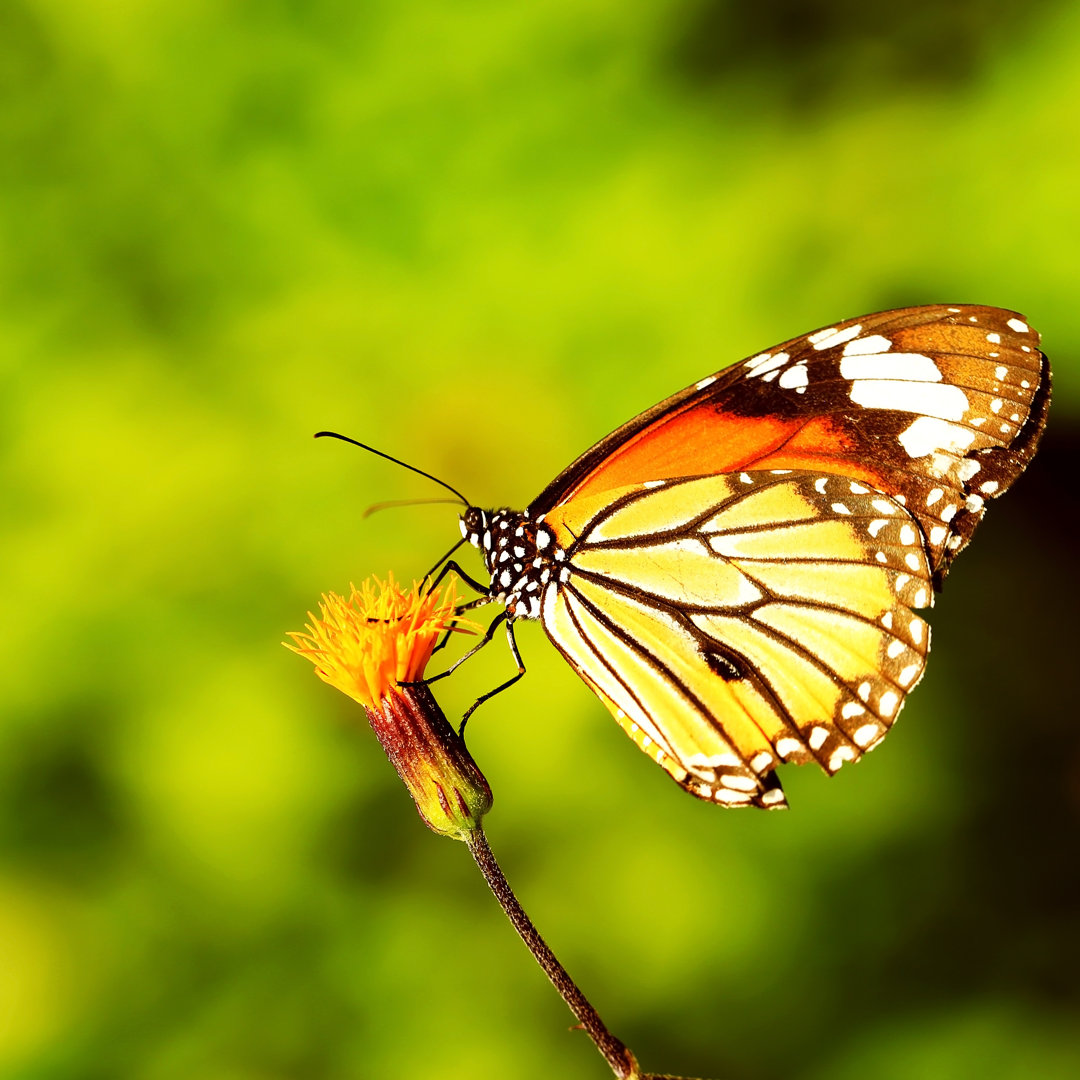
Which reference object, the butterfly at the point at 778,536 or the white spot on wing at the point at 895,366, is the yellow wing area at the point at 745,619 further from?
the white spot on wing at the point at 895,366

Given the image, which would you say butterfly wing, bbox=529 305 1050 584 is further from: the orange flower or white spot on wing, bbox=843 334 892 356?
the orange flower

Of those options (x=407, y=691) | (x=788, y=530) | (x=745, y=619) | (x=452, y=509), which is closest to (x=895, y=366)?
(x=788, y=530)

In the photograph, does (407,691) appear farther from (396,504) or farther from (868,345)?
(868,345)

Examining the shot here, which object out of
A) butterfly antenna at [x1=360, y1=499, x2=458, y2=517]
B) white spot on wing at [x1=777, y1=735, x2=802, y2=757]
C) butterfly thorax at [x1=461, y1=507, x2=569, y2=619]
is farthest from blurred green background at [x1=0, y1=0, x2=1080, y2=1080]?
white spot on wing at [x1=777, y1=735, x2=802, y2=757]

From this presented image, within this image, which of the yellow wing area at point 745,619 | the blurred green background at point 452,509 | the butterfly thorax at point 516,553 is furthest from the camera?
the blurred green background at point 452,509

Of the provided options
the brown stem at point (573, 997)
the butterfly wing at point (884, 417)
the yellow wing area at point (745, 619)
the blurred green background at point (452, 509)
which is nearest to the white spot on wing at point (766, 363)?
the butterfly wing at point (884, 417)

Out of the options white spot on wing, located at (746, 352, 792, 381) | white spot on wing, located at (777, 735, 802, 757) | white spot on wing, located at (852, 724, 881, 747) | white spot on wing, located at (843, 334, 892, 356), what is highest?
white spot on wing, located at (746, 352, 792, 381)

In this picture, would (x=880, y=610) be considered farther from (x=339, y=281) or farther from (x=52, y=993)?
(x=52, y=993)

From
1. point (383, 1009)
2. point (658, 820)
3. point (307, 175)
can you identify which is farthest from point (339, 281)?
point (383, 1009)
